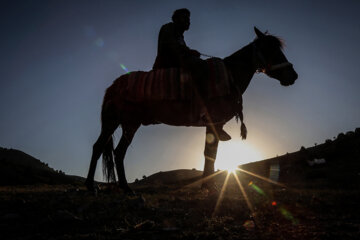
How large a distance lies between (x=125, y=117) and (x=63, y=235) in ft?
13.1

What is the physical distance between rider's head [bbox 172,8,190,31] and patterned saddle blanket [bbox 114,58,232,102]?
4.08 ft

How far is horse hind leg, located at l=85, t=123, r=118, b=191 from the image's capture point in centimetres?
649

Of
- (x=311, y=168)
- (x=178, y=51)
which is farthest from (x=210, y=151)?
(x=311, y=168)

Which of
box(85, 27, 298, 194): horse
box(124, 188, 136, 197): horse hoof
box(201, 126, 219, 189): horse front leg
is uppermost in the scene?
box(85, 27, 298, 194): horse

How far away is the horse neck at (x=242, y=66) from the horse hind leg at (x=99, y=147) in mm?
3018

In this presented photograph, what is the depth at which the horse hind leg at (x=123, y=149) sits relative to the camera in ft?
21.2

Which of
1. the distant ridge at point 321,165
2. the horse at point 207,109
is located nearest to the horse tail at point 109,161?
the horse at point 207,109

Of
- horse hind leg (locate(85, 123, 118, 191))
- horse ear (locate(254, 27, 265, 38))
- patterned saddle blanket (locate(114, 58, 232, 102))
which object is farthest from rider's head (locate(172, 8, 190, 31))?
horse hind leg (locate(85, 123, 118, 191))

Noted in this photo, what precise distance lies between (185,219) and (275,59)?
4.74 meters

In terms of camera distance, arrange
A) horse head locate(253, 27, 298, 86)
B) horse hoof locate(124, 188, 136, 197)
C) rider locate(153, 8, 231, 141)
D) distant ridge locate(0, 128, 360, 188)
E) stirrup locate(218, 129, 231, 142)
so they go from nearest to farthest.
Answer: horse hoof locate(124, 188, 136, 197), rider locate(153, 8, 231, 141), stirrup locate(218, 129, 231, 142), horse head locate(253, 27, 298, 86), distant ridge locate(0, 128, 360, 188)

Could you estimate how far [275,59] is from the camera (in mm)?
6809

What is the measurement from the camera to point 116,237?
2.70 metres

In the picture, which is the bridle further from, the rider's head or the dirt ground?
the dirt ground

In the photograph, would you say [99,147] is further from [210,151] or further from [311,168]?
[311,168]
